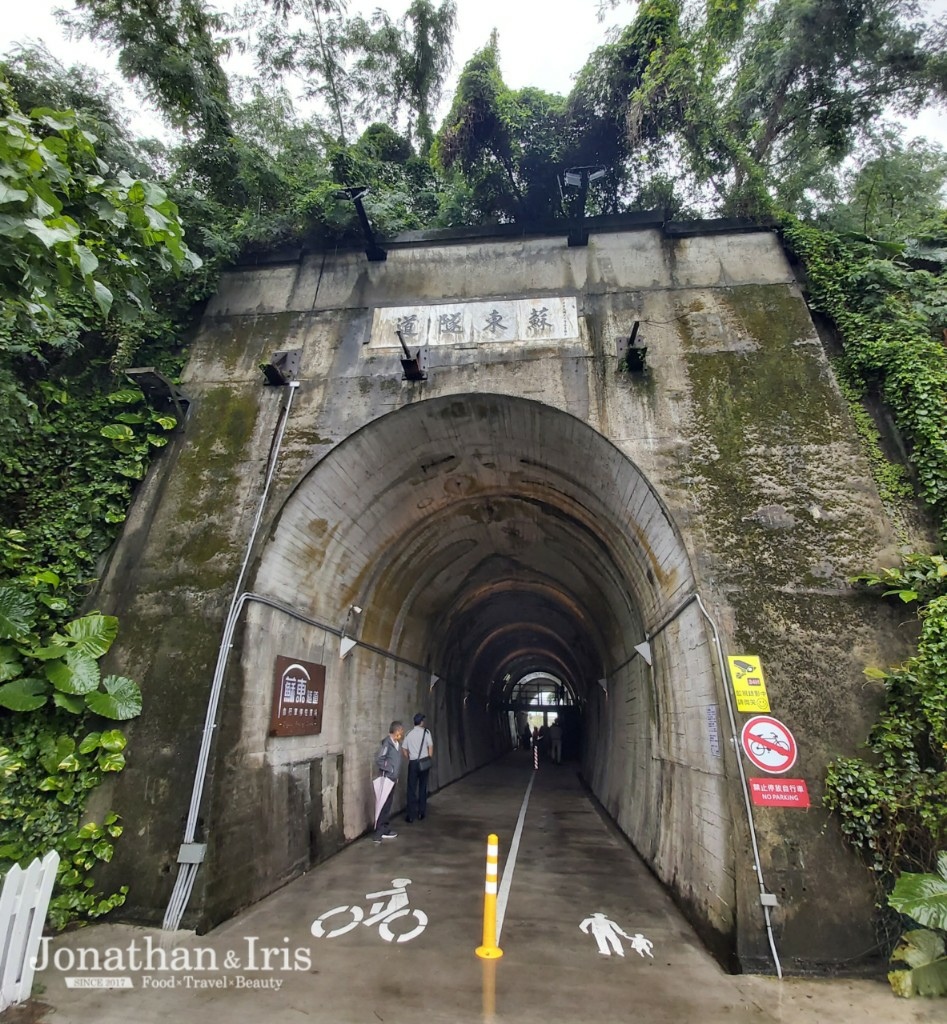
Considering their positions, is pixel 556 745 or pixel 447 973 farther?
pixel 556 745

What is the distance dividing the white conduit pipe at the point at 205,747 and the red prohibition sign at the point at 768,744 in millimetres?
4907

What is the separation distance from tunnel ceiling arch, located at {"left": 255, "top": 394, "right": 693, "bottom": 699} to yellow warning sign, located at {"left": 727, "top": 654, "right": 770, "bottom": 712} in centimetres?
88

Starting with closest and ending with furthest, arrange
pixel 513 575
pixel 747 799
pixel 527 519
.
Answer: pixel 747 799 → pixel 527 519 → pixel 513 575

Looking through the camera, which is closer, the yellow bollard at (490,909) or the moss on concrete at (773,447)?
the yellow bollard at (490,909)

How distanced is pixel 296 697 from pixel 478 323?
533 centimetres

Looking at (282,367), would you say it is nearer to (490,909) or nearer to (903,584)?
(490,909)

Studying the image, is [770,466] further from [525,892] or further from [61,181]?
[61,181]

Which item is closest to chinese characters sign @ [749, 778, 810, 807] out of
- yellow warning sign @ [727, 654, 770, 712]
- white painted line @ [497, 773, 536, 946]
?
yellow warning sign @ [727, 654, 770, 712]

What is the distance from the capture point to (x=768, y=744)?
4.60 meters

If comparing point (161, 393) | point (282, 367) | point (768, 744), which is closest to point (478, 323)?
point (282, 367)

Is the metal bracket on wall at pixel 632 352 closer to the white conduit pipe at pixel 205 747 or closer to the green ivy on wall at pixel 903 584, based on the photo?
the green ivy on wall at pixel 903 584

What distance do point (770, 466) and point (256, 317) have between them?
23.2 ft

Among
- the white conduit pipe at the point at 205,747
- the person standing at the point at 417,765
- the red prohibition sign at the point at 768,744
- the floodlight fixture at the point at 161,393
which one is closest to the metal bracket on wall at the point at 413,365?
the white conduit pipe at the point at 205,747

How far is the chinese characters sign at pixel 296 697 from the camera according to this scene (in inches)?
239
